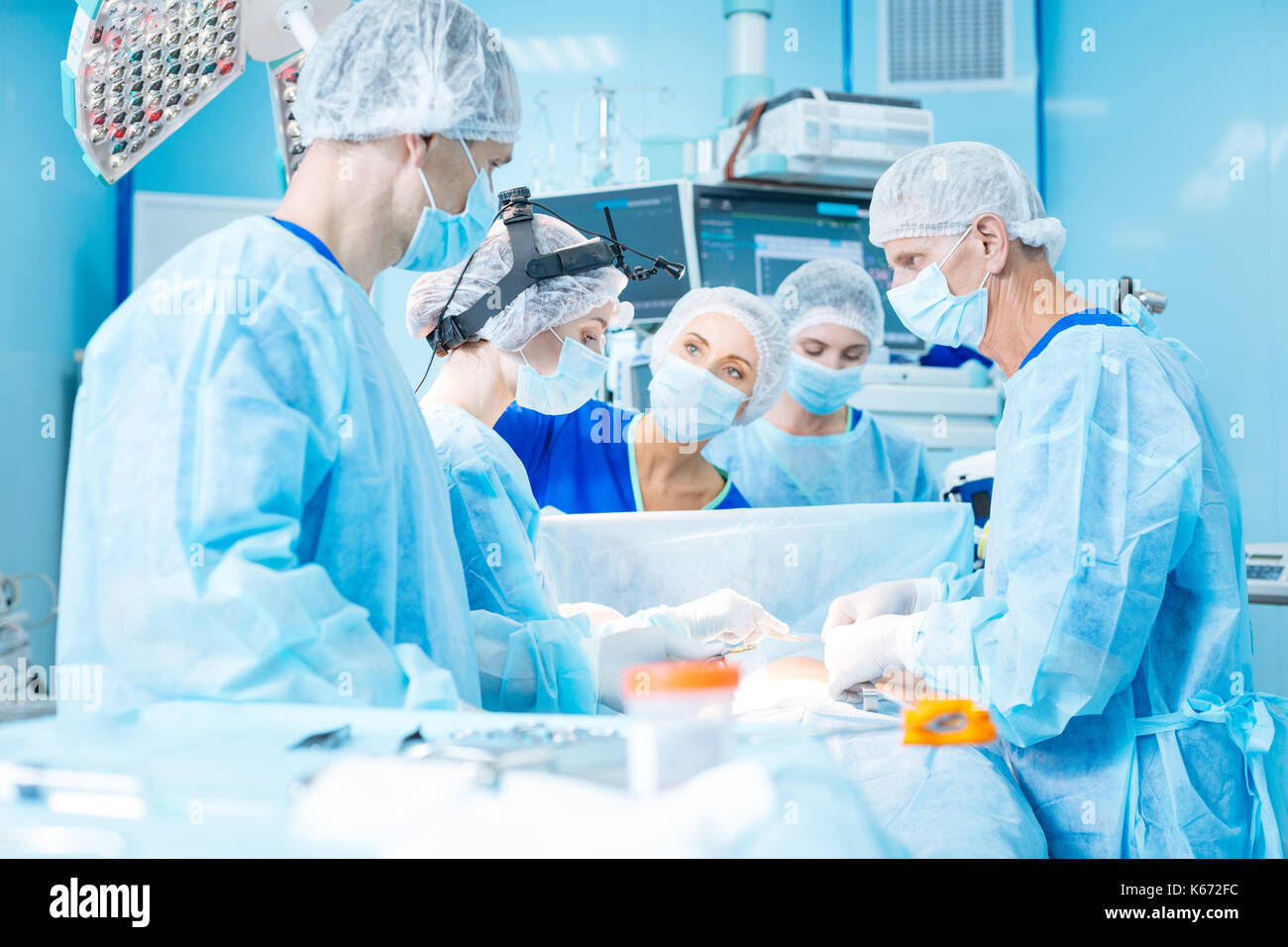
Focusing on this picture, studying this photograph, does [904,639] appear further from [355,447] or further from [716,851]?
[716,851]

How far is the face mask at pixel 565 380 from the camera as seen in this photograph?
6.05ft

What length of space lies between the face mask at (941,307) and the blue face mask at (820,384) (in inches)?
43.9

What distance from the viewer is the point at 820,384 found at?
285cm

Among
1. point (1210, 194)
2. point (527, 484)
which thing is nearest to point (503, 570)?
point (527, 484)

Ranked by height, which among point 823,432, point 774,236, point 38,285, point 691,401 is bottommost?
point 823,432

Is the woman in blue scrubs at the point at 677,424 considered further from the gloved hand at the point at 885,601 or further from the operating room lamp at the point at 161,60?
the operating room lamp at the point at 161,60

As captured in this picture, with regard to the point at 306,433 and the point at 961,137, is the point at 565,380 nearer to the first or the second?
the point at 306,433

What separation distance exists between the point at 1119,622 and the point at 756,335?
138 cm

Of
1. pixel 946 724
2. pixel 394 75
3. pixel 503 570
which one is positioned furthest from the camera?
pixel 503 570

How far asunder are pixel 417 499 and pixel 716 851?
67cm

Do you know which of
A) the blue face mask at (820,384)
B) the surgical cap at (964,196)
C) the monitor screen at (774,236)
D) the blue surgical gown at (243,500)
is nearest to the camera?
the blue surgical gown at (243,500)

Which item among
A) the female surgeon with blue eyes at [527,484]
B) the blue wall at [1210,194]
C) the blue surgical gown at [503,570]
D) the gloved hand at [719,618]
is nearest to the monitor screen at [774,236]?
the blue wall at [1210,194]

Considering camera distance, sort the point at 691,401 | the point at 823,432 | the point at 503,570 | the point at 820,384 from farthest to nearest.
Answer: the point at 823,432
the point at 820,384
the point at 691,401
the point at 503,570
